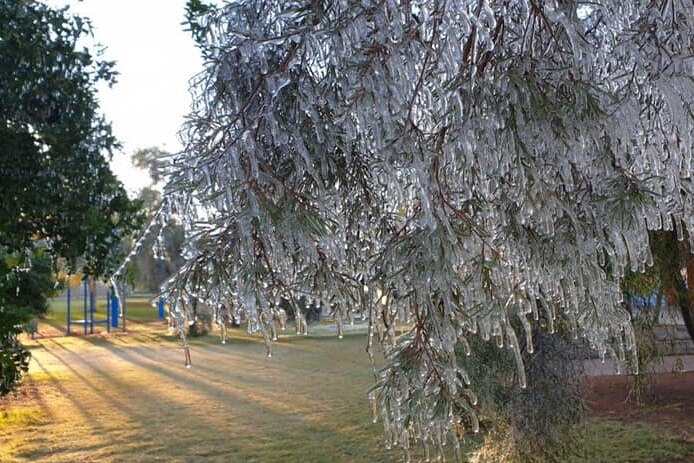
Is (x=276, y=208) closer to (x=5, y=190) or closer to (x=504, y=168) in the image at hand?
(x=504, y=168)

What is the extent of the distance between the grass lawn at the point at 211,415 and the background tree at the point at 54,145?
220 centimetres

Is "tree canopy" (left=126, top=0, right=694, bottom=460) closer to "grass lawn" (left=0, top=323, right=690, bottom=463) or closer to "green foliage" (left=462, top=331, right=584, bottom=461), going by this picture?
"green foliage" (left=462, top=331, right=584, bottom=461)

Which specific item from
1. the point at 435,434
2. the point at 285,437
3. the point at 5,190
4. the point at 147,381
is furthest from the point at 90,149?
the point at 147,381

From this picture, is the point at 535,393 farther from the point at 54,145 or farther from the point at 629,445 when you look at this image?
the point at 54,145

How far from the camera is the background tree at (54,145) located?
4.71 metres

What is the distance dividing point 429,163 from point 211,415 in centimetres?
731

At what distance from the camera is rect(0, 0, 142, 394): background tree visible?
15.5 feet

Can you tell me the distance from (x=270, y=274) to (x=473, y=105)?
50 cm

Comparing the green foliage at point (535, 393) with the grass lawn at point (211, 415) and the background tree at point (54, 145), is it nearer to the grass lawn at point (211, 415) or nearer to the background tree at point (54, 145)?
the grass lawn at point (211, 415)

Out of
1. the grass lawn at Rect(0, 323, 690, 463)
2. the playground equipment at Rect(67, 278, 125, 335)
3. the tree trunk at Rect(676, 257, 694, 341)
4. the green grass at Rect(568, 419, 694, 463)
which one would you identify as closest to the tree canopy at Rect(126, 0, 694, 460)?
the tree trunk at Rect(676, 257, 694, 341)

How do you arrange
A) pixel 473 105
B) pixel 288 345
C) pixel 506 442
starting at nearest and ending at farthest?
pixel 473 105, pixel 506 442, pixel 288 345

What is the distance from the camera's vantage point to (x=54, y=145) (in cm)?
478

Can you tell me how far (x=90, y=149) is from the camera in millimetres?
4996

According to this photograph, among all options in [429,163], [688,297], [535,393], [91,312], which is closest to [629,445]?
[688,297]
